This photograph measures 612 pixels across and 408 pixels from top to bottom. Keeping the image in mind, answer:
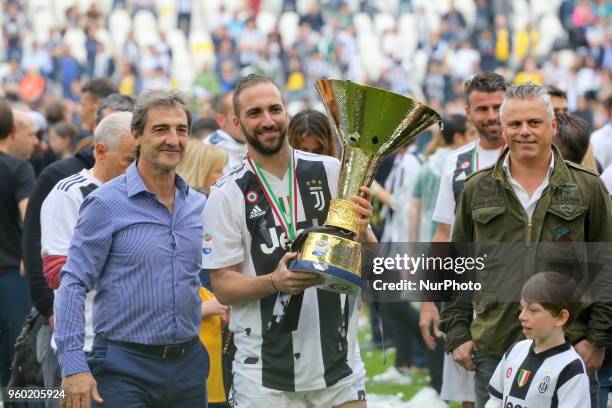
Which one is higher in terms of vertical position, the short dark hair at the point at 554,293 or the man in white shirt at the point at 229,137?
the man in white shirt at the point at 229,137

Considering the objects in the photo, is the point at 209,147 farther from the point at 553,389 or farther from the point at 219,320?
the point at 553,389

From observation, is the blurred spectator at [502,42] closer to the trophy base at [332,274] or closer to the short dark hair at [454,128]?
the short dark hair at [454,128]

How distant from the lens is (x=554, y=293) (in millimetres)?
5270

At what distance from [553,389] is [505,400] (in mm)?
240

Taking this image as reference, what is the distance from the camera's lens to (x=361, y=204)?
16.0 feet

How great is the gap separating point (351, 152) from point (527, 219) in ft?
3.24

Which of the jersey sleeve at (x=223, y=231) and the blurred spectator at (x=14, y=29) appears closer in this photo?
the jersey sleeve at (x=223, y=231)

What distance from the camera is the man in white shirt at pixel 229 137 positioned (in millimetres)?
8703

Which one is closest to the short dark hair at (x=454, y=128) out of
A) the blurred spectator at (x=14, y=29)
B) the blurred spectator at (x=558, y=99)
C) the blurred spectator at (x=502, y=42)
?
the blurred spectator at (x=558, y=99)

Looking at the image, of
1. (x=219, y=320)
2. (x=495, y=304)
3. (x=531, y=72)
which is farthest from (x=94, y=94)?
(x=531, y=72)

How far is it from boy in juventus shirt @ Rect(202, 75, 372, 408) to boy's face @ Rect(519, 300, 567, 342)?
2.46ft

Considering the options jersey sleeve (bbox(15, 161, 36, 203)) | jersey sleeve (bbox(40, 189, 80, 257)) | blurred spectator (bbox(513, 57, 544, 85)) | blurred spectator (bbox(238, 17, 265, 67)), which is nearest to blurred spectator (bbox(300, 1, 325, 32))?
blurred spectator (bbox(238, 17, 265, 67))

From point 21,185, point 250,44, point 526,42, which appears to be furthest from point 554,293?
point 526,42

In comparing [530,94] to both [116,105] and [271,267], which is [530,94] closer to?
[271,267]
